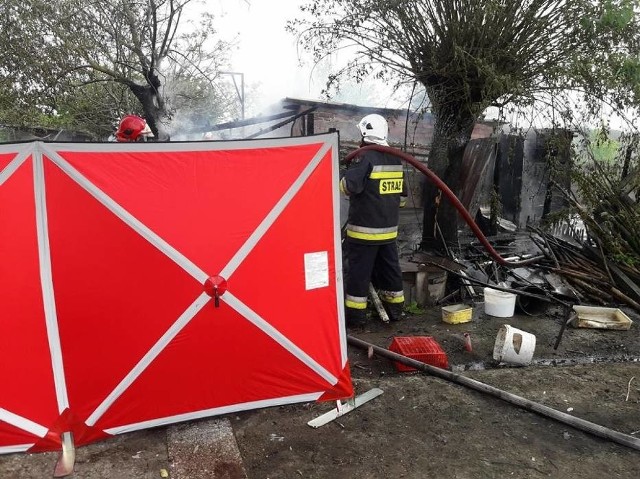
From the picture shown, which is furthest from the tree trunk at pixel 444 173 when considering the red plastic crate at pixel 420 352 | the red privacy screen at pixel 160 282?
the red privacy screen at pixel 160 282

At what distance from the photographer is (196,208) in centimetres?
254

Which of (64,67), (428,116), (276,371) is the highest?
(64,67)

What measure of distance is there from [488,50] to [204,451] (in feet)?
14.2

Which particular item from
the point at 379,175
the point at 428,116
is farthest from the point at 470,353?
the point at 428,116

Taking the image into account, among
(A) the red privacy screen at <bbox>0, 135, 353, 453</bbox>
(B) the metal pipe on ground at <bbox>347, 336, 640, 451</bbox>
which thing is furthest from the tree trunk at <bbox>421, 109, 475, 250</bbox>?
(A) the red privacy screen at <bbox>0, 135, 353, 453</bbox>

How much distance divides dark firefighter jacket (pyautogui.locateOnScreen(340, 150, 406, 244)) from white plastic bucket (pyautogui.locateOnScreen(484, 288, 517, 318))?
1303 millimetres

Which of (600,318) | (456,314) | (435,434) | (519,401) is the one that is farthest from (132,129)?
(600,318)

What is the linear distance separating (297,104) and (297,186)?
6079mm

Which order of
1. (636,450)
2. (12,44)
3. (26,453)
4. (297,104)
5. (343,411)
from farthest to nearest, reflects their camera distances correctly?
1. (297,104)
2. (12,44)
3. (343,411)
4. (636,450)
5. (26,453)

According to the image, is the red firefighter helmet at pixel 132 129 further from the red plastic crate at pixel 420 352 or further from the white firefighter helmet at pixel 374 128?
the red plastic crate at pixel 420 352

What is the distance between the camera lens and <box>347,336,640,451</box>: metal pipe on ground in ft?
9.12

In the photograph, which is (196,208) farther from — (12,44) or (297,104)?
(297,104)

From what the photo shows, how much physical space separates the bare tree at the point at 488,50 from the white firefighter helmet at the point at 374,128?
105 centimetres

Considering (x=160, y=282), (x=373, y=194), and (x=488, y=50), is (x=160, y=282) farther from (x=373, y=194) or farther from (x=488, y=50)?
(x=488, y=50)
